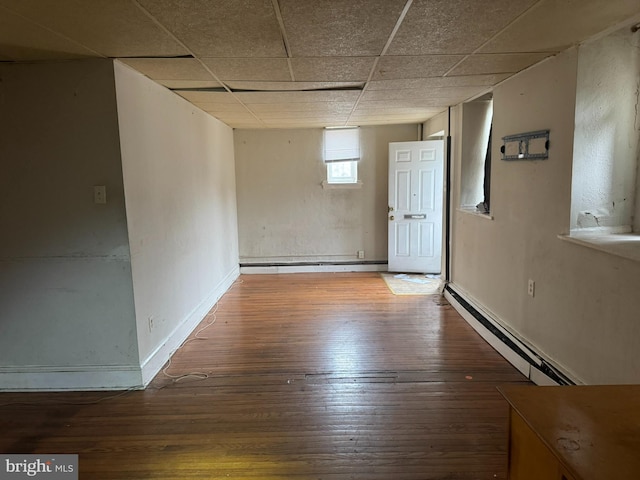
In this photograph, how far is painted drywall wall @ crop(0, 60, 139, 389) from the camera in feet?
8.32

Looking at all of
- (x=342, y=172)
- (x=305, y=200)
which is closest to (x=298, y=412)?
(x=305, y=200)

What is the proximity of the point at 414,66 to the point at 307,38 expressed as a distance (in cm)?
91

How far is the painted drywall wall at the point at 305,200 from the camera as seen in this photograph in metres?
6.09

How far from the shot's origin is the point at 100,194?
2.61 metres

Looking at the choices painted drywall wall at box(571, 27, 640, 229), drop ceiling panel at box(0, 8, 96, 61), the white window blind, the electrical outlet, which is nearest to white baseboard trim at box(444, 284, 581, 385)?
the electrical outlet

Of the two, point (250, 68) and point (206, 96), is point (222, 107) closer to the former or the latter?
point (206, 96)

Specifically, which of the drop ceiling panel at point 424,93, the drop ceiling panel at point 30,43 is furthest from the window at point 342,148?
the drop ceiling panel at point 30,43

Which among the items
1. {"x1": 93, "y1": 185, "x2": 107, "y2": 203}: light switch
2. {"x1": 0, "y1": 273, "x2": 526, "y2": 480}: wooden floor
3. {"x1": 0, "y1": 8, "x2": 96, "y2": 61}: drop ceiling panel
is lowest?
{"x1": 0, "y1": 273, "x2": 526, "y2": 480}: wooden floor

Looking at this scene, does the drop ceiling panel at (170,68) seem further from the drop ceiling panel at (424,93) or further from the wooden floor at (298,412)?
the wooden floor at (298,412)

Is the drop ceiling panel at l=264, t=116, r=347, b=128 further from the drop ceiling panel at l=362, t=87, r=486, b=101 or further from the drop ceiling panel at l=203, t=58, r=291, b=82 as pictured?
the drop ceiling panel at l=203, t=58, r=291, b=82

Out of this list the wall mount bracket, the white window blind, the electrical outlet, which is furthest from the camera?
the white window blind

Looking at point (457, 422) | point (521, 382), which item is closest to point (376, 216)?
point (521, 382)

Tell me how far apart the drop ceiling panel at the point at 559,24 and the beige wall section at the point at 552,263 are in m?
0.21

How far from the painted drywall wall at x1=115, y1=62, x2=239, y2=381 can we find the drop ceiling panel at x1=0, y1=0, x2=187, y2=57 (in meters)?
0.37
